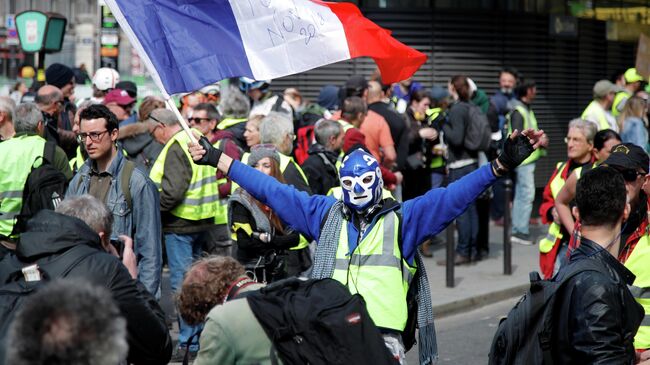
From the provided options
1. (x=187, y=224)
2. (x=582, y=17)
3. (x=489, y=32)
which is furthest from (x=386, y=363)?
(x=582, y=17)

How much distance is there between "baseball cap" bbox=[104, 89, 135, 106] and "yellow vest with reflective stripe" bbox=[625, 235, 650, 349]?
283 inches

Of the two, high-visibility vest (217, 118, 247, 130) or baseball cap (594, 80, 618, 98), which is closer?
high-visibility vest (217, 118, 247, 130)

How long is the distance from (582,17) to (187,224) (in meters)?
12.1

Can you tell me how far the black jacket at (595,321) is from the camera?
421cm

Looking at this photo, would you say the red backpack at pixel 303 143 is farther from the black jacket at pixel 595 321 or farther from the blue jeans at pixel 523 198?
the black jacket at pixel 595 321

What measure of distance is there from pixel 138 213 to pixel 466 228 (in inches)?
270

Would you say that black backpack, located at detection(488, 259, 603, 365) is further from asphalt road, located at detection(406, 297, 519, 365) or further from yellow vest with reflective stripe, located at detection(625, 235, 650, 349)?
asphalt road, located at detection(406, 297, 519, 365)

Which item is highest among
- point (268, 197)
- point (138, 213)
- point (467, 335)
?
point (268, 197)

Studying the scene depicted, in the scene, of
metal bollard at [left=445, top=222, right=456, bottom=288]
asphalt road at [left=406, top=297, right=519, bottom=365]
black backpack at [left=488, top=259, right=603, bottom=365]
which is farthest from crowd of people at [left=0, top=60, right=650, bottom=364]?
asphalt road at [left=406, top=297, right=519, bottom=365]

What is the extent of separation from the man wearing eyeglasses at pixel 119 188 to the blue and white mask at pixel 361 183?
1892 mm

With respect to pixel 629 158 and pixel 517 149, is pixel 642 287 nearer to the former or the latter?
pixel 517 149

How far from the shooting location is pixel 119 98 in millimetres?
11367

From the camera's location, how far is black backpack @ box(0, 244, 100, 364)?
13.7ft

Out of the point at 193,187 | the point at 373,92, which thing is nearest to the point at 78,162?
the point at 193,187
